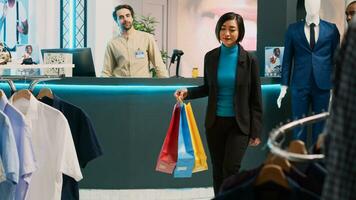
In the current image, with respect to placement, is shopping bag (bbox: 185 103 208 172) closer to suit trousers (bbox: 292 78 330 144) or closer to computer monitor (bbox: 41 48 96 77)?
suit trousers (bbox: 292 78 330 144)

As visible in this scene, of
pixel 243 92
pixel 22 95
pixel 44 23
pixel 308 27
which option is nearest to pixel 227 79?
pixel 243 92

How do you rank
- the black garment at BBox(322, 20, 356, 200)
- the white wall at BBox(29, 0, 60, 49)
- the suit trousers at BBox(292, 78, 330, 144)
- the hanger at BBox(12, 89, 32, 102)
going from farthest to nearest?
the white wall at BBox(29, 0, 60, 49)
the suit trousers at BBox(292, 78, 330, 144)
the hanger at BBox(12, 89, 32, 102)
the black garment at BBox(322, 20, 356, 200)

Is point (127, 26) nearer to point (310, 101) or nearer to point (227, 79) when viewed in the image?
point (310, 101)

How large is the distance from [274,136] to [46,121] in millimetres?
1600

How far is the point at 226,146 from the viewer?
3.97m

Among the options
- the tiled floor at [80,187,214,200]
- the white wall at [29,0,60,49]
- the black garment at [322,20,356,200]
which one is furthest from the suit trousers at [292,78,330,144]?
the white wall at [29,0,60,49]

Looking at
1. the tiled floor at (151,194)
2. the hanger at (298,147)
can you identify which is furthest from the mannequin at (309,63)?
the hanger at (298,147)

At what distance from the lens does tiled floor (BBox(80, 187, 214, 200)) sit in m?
5.57

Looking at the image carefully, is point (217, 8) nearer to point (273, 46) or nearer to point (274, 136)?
point (273, 46)

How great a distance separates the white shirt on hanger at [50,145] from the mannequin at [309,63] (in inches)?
111

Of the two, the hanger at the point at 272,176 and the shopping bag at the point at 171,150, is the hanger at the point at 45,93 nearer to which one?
the shopping bag at the point at 171,150

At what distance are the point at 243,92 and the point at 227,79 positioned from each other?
0.13m

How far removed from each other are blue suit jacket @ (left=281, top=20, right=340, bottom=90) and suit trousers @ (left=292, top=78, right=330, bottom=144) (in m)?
0.04

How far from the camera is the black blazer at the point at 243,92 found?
397cm
